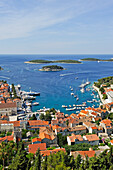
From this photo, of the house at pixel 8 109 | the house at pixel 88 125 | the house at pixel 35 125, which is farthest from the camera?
the house at pixel 8 109

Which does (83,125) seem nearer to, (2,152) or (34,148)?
(34,148)

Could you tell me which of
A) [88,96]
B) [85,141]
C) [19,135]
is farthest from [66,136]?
[88,96]

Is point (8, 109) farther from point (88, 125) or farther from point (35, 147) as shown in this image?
point (88, 125)

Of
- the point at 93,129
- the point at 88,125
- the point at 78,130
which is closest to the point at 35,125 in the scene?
the point at 78,130

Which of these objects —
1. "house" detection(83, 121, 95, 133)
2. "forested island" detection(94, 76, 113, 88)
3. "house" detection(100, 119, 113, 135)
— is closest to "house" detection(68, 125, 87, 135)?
"house" detection(83, 121, 95, 133)

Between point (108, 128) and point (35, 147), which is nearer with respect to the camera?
point (35, 147)

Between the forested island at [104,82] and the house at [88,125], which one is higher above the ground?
the forested island at [104,82]

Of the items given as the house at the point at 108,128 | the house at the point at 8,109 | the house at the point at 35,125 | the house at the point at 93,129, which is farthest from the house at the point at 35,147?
the house at the point at 8,109

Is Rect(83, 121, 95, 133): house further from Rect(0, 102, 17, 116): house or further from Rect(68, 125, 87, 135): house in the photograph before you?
Rect(0, 102, 17, 116): house

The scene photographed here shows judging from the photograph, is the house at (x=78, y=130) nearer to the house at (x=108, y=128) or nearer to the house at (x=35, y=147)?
the house at (x=108, y=128)

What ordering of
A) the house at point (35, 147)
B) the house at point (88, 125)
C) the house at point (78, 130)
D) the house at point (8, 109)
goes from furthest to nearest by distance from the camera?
1. the house at point (8, 109)
2. the house at point (88, 125)
3. the house at point (78, 130)
4. the house at point (35, 147)

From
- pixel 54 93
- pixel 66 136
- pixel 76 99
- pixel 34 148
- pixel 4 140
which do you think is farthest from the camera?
pixel 54 93
